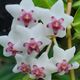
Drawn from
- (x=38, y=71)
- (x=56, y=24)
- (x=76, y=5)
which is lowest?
(x=38, y=71)

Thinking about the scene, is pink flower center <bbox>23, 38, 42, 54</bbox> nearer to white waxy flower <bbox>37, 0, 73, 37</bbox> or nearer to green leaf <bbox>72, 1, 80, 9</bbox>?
A: white waxy flower <bbox>37, 0, 73, 37</bbox>

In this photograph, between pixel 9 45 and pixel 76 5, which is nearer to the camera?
pixel 9 45

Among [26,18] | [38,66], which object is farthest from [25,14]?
[38,66]

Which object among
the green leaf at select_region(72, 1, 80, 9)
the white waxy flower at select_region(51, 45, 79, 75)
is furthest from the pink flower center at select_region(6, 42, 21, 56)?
the green leaf at select_region(72, 1, 80, 9)

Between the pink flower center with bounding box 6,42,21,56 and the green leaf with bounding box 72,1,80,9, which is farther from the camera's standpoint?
the green leaf with bounding box 72,1,80,9

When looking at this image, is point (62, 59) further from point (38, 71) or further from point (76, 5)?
point (76, 5)

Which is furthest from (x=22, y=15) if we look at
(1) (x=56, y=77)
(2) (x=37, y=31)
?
(1) (x=56, y=77)

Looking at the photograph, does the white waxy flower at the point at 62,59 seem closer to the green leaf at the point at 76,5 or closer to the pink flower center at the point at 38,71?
the pink flower center at the point at 38,71

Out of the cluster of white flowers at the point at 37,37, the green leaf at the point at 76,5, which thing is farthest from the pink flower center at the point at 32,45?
the green leaf at the point at 76,5
